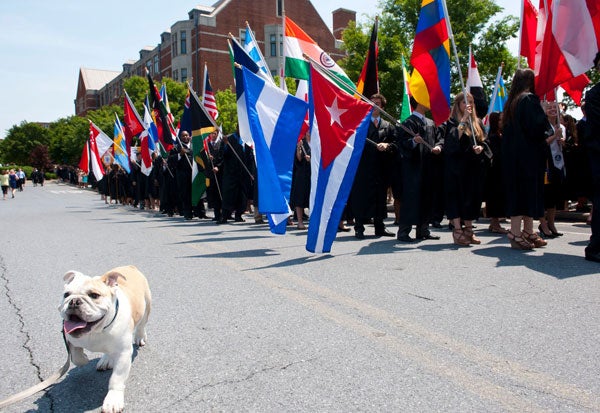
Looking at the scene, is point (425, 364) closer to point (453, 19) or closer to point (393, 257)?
point (393, 257)

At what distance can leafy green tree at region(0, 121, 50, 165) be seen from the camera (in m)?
95.0

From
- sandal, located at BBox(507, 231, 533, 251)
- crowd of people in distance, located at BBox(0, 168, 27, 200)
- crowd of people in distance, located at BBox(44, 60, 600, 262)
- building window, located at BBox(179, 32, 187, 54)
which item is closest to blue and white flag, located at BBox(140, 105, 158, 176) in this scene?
crowd of people in distance, located at BBox(44, 60, 600, 262)

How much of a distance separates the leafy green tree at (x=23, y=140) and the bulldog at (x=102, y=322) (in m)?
102

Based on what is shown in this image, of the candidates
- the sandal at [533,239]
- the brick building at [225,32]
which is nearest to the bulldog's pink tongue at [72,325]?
the sandal at [533,239]

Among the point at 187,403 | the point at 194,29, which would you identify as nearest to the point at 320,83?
the point at 187,403

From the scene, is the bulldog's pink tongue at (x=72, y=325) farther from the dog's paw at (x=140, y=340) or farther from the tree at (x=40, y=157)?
the tree at (x=40, y=157)

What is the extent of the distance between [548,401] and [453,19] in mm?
Result: 27300

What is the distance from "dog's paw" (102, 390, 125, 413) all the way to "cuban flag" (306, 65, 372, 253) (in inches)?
164

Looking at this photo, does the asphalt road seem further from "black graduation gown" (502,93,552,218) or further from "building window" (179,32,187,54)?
"building window" (179,32,187,54)

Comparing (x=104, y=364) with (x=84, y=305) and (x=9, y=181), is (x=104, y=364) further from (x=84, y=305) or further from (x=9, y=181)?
(x=9, y=181)

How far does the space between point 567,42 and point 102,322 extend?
6.31 meters

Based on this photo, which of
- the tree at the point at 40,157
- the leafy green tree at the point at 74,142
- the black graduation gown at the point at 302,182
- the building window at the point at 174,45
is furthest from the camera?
the tree at the point at 40,157

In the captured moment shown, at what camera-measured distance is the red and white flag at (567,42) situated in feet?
20.9

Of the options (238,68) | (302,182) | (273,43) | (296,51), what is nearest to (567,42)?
(296,51)
